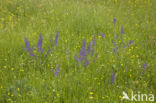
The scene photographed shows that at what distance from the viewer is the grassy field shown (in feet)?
8.93

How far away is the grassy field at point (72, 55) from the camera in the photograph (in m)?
2.72

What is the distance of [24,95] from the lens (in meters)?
2.51

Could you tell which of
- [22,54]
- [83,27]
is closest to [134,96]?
[22,54]

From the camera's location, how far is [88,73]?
3.07 metres

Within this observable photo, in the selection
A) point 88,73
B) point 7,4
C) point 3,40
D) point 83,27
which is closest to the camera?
point 88,73

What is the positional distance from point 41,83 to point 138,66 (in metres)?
1.66

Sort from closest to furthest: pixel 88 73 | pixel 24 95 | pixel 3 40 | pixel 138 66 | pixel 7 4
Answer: pixel 24 95, pixel 88 73, pixel 138 66, pixel 3 40, pixel 7 4

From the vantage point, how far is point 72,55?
3.50m

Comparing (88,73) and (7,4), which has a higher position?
(7,4)

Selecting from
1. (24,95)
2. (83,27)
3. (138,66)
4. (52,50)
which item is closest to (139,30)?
(83,27)

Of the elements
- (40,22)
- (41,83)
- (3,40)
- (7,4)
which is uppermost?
(7,4)

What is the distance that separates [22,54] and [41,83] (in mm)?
1061

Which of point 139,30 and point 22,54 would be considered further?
point 139,30

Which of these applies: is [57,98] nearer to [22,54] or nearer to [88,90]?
[88,90]
